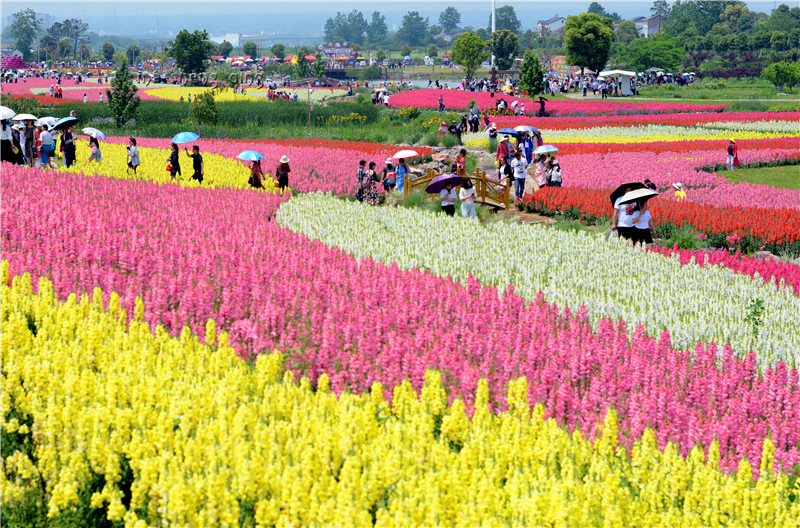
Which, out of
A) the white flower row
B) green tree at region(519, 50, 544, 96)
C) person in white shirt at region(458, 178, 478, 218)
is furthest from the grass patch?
green tree at region(519, 50, 544, 96)

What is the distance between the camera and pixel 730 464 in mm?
5301

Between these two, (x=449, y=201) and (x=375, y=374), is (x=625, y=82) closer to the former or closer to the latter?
(x=449, y=201)

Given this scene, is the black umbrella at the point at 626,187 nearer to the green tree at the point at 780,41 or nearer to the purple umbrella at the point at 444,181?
the purple umbrella at the point at 444,181

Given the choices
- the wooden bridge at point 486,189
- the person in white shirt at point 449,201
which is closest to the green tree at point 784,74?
the wooden bridge at point 486,189

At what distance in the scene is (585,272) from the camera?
1051cm

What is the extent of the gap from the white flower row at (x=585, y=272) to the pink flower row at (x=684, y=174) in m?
8.17

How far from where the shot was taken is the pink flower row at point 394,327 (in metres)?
5.98

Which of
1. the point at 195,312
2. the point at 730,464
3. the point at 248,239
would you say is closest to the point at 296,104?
the point at 248,239

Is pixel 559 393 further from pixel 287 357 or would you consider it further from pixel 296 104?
pixel 296 104

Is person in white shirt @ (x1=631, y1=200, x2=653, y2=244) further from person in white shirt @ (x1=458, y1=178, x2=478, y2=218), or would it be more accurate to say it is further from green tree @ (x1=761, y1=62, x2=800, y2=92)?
green tree @ (x1=761, y1=62, x2=800, y2=92)

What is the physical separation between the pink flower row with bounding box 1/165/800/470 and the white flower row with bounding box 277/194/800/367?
58cm

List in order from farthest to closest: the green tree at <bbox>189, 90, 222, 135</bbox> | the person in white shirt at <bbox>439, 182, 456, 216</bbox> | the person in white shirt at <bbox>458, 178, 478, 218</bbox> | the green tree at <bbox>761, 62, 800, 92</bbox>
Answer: the green tree at <bbox>761, 62, 800, 92</bbox>, the green tree at <bbox>189, 90, 222, 135</bbox>, the person in white shirt at <bbox>439, 182, 456, 216</bbox>, the person in white shirt at <bbox>458, 178, 478, 218</bbox>

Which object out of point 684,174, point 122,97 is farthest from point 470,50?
point 684,174

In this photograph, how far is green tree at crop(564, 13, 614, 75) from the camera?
83875 millimetres
